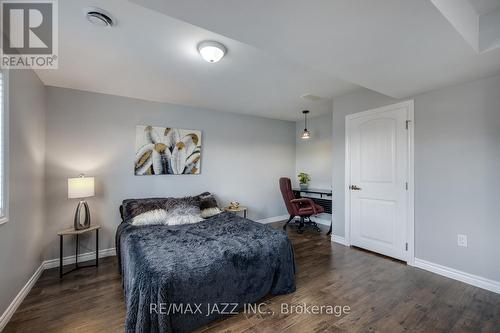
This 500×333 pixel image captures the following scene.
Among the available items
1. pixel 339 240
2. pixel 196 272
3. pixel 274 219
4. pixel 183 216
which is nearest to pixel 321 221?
pixel 274 219

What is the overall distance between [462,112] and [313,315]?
8.91 feet

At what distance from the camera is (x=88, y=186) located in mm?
2830

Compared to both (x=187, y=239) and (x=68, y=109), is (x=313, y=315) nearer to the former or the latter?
(x=187, y=239)

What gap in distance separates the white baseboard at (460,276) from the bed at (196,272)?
180cm

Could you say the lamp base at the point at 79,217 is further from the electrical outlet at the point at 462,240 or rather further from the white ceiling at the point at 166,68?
the electrical outlet at the point at 462,240

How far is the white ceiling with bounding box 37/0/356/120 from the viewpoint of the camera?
1.76 m

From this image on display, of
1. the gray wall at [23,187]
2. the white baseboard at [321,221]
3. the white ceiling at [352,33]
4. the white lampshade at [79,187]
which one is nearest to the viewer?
the white ceiling at [352,33]

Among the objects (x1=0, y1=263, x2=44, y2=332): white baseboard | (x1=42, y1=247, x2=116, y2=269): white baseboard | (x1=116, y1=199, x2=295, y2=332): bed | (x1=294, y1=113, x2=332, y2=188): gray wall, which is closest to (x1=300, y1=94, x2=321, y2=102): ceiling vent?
(x1=294, y1=113, x2=332, y2=188): gray wall

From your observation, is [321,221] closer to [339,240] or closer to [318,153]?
[339,240]

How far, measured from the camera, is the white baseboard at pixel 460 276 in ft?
7.59

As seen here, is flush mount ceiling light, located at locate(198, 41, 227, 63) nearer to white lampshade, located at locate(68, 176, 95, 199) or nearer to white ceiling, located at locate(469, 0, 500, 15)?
white ceiling, located at locate(469, 0, 500, 15)

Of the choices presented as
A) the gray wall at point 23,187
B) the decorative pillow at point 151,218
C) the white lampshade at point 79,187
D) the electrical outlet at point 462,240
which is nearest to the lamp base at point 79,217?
the white lampshade at point 79,187

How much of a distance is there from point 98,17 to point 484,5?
295 centimetres

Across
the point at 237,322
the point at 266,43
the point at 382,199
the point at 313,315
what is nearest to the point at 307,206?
the point at 382,199
